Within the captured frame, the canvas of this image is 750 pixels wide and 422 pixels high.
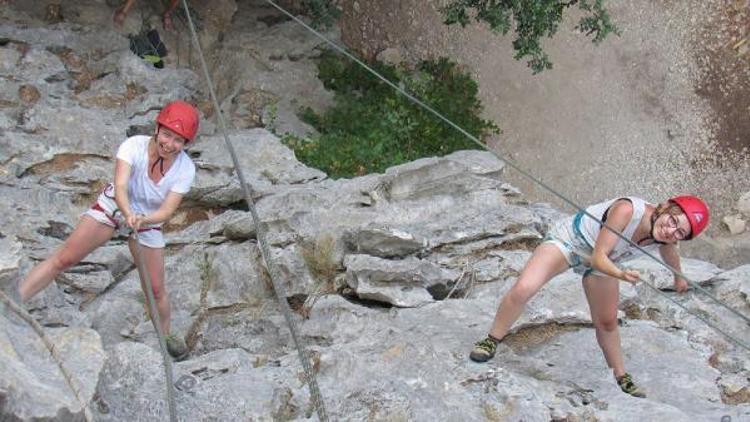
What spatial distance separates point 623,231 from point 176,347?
11.1ft

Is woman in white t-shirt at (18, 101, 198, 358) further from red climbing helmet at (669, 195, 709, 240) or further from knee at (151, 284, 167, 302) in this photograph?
red climbing helmet at (669, 195, 709, 240)

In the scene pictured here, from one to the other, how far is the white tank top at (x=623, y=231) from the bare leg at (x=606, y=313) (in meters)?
0.23

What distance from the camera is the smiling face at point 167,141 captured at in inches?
240

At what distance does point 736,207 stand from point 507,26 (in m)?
6.53

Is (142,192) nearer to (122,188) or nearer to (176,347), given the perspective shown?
(122,188)

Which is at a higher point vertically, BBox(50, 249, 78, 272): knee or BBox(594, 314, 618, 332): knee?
BBox(594, 314, 618, 332): knee

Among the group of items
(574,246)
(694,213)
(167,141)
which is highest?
(694,213)

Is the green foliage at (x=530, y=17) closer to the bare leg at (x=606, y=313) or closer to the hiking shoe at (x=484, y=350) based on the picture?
the bare leg at (x=606, y=313)

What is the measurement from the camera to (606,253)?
5809mm

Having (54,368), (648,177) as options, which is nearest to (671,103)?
(648,177)

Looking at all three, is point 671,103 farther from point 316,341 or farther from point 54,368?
point 54,368

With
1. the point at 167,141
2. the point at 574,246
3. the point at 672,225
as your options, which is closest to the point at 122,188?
the point at 167,141

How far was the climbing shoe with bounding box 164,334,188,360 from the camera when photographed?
23.6 feet

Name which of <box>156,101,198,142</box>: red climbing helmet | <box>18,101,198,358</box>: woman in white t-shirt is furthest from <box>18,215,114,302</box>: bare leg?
<box>156,101,198,142</box>: red climbing helmet
